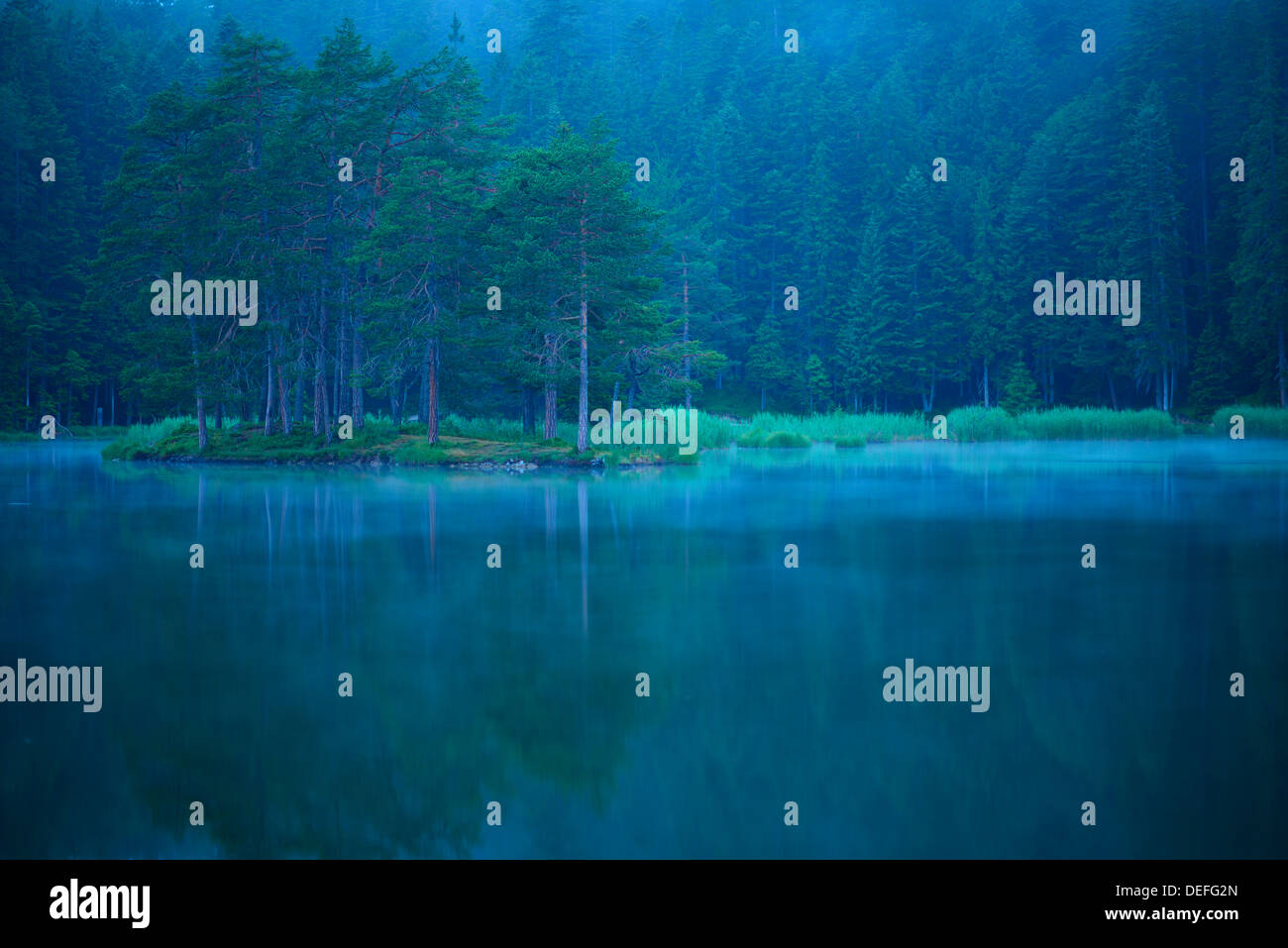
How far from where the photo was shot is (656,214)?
43750 mm

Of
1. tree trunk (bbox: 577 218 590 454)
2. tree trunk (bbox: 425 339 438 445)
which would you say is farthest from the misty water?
tree trunk (bbox: 425 339 438 445)

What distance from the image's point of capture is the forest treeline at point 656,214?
46500 mm

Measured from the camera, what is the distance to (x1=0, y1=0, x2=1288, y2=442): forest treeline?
46500mm

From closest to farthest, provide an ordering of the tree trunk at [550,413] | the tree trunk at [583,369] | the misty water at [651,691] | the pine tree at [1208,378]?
1. the misty water at [651,691]
2. the tree trunk at [583,369]
3. the tree trunk at [550,413]
4. the pine tree at [1208,378]

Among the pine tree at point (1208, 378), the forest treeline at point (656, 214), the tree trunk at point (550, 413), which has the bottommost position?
the tree trunk at point (550, 413)

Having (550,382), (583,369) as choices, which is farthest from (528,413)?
(583,369)

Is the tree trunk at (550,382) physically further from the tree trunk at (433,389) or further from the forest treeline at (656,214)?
the tree trunk at (433,389)

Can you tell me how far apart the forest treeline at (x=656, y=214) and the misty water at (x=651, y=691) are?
26.3 metres

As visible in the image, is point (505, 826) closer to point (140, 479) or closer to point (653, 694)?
point (653, 694)

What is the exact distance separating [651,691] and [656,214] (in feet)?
118

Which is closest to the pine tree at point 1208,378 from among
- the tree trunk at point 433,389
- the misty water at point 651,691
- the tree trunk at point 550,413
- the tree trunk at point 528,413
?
the tree trunk at point 528,413

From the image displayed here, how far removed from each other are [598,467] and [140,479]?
623 inches

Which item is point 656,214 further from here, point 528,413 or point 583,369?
point 528,413
